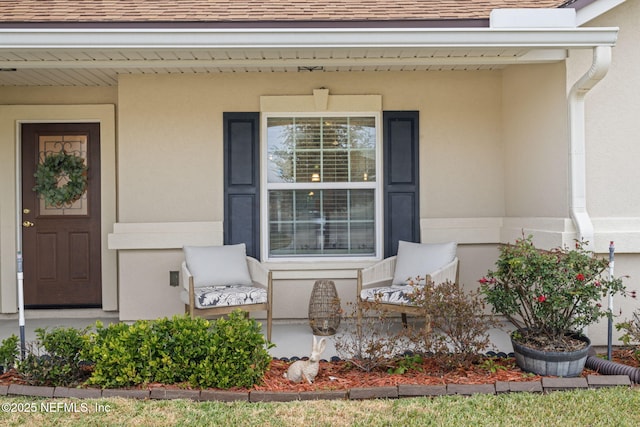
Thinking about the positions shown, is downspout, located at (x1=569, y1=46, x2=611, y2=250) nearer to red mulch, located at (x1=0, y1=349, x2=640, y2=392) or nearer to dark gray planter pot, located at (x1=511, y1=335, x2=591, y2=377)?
dark gray planter pot, located at (x1=511, y1=335, x2=591, y2=377)

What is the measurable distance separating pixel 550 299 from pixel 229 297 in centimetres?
267

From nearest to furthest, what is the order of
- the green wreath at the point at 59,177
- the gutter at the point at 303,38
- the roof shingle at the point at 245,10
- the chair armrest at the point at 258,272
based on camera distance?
the gutter at the point at 303,38
the roof shingle at the point at 245,10
the chair armrest at the point at 258,272
the green wreath at the point at 59,177

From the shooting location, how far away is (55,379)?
354 cm

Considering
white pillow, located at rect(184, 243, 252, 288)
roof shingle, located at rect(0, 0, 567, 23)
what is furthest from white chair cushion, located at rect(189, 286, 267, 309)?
roof shingle, located at rect(0, 0, 567, 23)

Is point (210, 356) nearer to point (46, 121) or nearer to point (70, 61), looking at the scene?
point (70, 61)

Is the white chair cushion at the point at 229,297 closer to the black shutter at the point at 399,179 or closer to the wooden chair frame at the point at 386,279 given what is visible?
the wooden chair frame at the point at 386,279

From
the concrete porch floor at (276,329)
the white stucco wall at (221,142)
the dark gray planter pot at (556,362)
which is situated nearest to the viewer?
the dark gray planter pot at (556,362)

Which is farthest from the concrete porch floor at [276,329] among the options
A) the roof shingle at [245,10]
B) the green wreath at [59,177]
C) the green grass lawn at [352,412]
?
the roof shingle at [245,10]

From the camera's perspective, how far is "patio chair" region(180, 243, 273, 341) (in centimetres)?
471

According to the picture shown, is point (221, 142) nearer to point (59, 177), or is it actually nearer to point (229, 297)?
point (229, 297)

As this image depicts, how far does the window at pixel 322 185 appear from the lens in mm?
5656

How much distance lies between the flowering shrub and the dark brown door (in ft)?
14.7

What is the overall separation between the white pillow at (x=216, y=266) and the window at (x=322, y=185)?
48 cm

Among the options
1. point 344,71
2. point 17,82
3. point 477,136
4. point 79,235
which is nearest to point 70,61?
point 17,82
